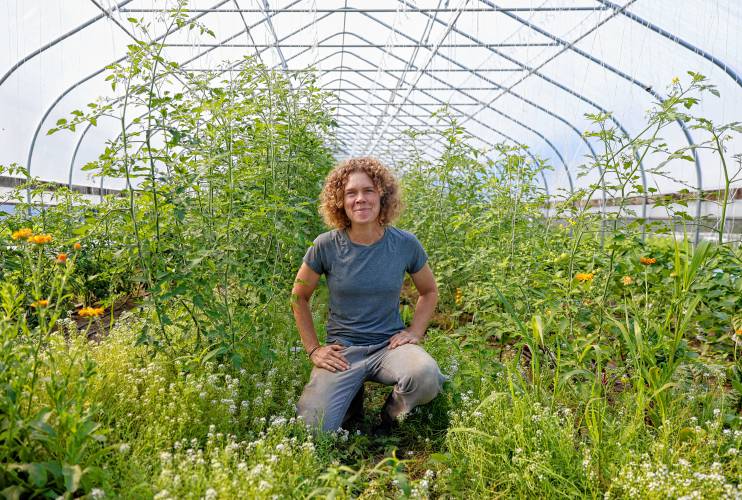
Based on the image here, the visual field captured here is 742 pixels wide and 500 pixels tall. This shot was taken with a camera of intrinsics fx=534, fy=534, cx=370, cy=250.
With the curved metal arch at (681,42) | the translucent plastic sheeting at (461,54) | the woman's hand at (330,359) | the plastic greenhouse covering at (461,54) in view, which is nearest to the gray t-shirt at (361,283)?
the woman's hand at (330,359)

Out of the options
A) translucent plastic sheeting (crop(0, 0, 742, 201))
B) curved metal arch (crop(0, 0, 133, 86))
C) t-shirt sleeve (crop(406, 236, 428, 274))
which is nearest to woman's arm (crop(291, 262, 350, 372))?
t-shirt sleeve (crop(406, 236, 428, 274))

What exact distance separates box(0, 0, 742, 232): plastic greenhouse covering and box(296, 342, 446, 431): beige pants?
81.6 inches

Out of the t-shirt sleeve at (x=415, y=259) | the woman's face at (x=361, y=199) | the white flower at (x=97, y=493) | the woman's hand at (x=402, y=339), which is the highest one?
the woman's face at (x=361, y=199)

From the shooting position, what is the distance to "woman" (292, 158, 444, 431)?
7.69ft

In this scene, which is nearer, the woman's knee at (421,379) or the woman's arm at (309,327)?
the woman's knee at (421,379)

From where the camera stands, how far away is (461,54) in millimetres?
9125

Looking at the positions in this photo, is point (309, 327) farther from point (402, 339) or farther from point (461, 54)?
point (461, 54)

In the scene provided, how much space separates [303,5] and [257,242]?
20.0ft

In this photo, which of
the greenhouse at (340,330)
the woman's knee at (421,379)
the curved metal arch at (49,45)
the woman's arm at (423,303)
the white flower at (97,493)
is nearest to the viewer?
the white flower at (97,493)

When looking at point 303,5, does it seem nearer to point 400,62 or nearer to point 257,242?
point 400,62

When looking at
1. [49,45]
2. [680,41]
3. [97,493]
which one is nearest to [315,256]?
[97,493]

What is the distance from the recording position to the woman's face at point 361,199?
253cm

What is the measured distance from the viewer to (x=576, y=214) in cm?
252

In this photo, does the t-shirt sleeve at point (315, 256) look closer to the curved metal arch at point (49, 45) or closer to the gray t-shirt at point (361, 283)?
the gray t-shirt at point (361, 283)
